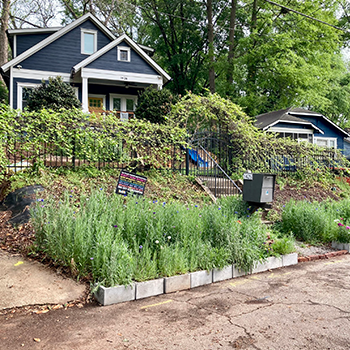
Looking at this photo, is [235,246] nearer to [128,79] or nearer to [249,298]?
[249,298]

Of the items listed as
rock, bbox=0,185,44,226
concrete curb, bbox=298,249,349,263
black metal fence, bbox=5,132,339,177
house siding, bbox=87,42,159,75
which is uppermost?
house siding, bbox=87,42,159,75

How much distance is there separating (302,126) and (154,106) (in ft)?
43.6

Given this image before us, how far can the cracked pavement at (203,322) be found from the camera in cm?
312

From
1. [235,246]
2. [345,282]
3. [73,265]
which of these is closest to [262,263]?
[235,246]

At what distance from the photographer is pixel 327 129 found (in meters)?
25.6


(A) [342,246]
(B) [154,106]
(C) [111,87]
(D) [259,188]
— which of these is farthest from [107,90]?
(A) [342,246]

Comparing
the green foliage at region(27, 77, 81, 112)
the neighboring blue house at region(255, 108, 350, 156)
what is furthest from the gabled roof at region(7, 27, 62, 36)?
the neighboring blue house at region(255, 108, 350, 156)

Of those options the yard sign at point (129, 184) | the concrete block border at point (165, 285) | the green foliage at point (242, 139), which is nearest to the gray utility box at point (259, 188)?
the concrete block border at point (165, 285)

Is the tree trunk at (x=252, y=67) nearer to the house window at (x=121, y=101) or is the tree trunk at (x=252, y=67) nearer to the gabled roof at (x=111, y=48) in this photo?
the gabled roof at (x=111, y=48)

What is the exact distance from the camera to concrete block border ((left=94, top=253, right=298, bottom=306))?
158 inches

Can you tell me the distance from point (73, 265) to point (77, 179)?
3.96m

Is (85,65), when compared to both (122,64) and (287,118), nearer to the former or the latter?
(122,64)

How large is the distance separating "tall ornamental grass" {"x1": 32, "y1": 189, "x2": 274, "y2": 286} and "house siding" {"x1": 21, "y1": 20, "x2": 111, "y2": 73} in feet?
47.6

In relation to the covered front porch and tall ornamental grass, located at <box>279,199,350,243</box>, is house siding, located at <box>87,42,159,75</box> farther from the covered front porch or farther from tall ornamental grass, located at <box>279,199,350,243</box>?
tall ornamental grass, located at <box>279,199,350,243</box>
